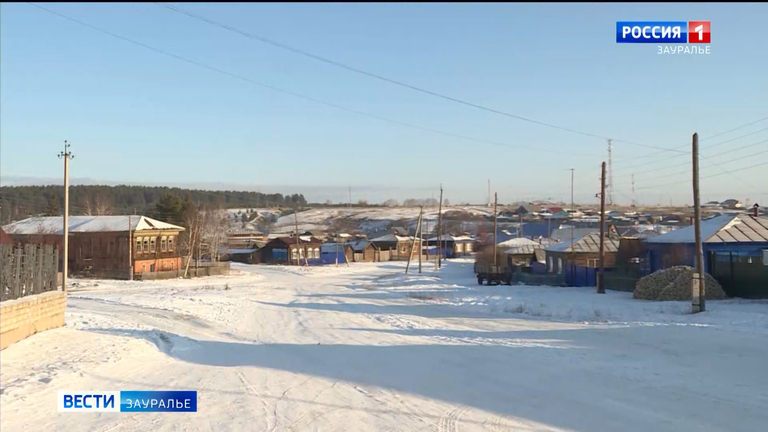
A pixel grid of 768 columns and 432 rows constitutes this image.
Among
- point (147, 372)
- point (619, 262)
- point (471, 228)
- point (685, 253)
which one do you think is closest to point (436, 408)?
point (147, 372)

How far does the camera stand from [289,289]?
46.2 meters

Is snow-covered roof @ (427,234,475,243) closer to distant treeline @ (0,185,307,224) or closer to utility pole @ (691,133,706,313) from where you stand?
distant treeline @ (0,185,307,224)

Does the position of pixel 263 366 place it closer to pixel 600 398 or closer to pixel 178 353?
pixel 178 353

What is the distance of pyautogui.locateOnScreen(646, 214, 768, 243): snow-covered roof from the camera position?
31873 millimetres

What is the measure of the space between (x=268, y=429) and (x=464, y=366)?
591 centimetres

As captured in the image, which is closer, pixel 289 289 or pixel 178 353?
pixel 178 353

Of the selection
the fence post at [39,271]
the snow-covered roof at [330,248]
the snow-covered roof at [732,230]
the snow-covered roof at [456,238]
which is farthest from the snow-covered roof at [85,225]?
the snow-covered roof at [456,238]

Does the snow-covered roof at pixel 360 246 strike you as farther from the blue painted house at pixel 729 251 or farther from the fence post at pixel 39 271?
the fence post at pixel 39 271

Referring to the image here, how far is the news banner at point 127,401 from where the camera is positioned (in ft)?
36.4

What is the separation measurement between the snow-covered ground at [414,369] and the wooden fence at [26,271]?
141 centimetres

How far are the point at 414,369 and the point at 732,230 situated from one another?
25041 mm

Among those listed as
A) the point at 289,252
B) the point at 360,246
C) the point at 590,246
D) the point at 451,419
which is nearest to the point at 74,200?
the point at 289,252

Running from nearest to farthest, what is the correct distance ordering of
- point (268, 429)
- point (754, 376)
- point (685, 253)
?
point (268, 429) < point (754, 376) < point (685, 253)

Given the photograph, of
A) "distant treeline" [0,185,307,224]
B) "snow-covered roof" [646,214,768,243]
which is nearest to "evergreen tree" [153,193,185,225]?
"distant treeline" [0,185,307,224]
